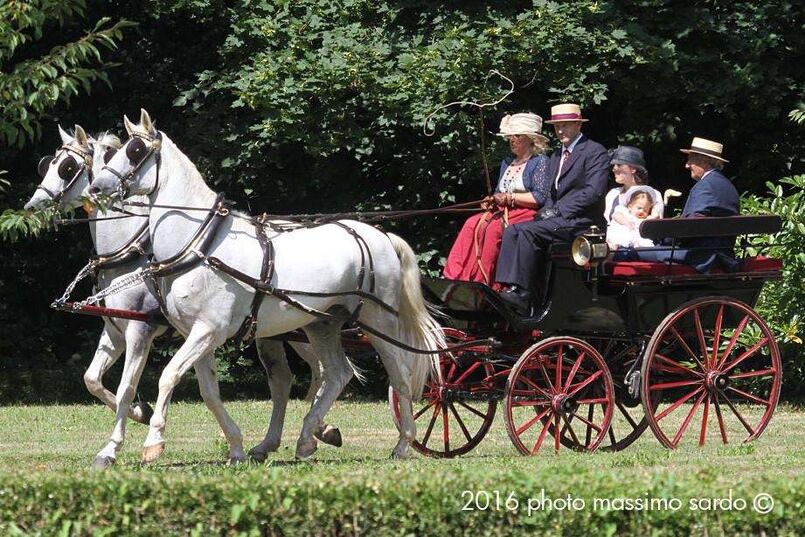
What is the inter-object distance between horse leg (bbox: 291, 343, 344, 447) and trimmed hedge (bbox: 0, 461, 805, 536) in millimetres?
3258

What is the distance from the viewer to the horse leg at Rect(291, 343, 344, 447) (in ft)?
32.7

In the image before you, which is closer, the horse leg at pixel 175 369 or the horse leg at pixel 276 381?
the horse leg at pixel 175 369

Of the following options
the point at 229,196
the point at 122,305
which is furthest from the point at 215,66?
the point at 122,305

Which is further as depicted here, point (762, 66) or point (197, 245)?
point (762, 66)

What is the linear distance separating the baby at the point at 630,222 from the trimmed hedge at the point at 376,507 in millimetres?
3850

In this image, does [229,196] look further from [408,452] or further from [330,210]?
[408,452]

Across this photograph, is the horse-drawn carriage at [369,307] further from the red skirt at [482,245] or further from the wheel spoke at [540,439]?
the red skirt at [482,245]

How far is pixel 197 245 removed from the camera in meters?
8.90

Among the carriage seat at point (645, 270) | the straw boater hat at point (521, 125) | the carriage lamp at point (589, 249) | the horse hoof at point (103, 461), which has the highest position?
the straw boater hat at point (521, 125)

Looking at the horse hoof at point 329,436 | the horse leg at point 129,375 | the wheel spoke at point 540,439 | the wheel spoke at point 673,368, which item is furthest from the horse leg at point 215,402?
the wheel spoke at point 673,368

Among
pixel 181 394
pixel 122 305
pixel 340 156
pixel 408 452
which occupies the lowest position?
pixel 181 394

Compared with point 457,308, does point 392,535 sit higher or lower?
lower

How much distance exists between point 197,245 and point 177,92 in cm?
937

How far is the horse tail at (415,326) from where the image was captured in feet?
32.3
